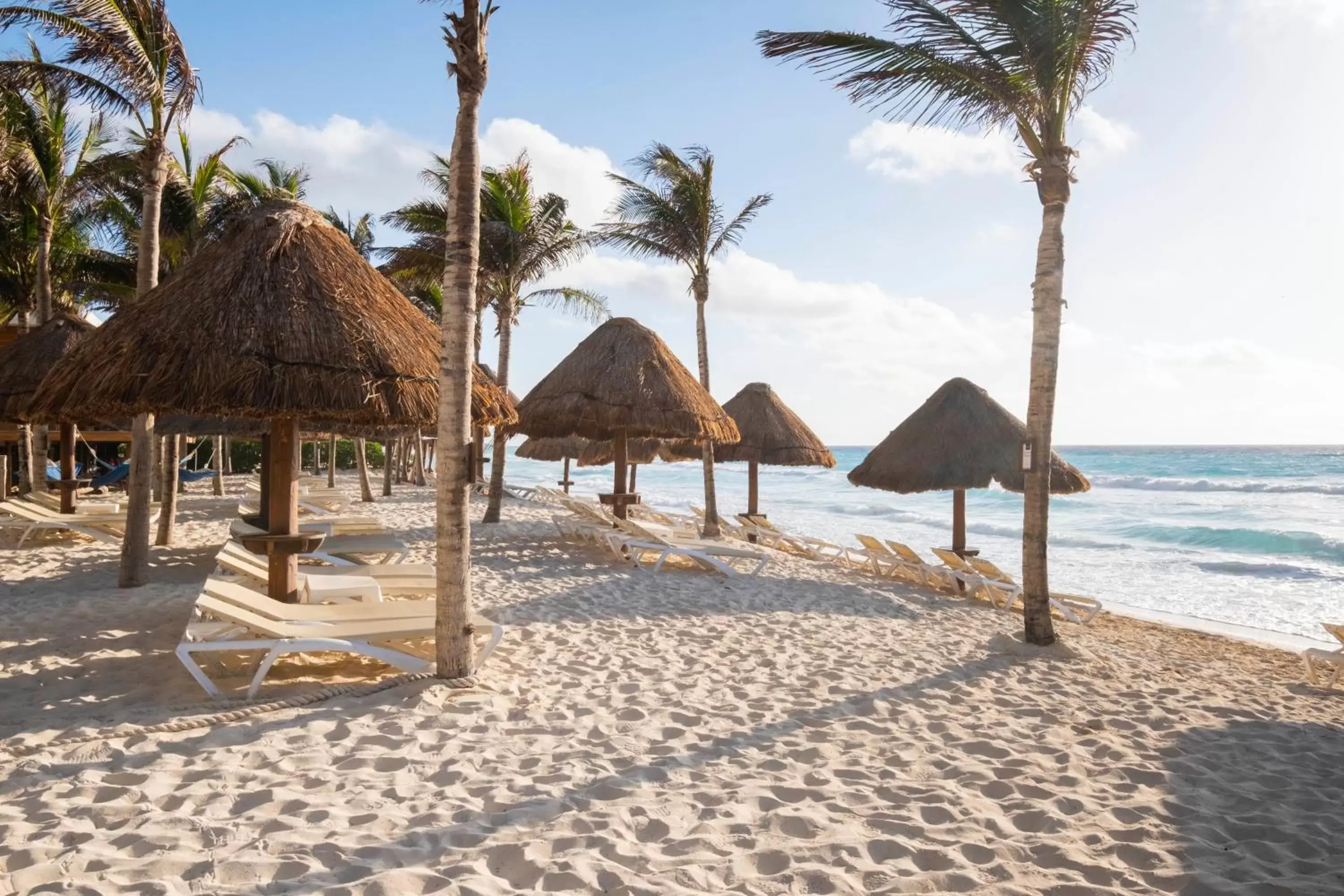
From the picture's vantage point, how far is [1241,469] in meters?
45.0

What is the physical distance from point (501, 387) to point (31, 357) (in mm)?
6135

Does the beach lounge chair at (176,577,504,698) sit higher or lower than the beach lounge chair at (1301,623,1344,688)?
higher

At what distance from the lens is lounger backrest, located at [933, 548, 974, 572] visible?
373 inches

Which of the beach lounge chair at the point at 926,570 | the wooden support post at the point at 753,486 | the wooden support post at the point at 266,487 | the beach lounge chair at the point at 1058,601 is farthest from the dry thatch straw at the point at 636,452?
the wooden support post at the point at 266,487

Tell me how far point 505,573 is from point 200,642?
14.2 feet

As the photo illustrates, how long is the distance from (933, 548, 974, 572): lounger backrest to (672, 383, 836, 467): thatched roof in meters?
5.07

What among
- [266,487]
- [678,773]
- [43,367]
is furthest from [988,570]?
[43,367]

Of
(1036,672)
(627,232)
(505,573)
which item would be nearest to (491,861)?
(1036,672)

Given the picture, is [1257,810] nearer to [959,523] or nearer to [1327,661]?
[1327,661]

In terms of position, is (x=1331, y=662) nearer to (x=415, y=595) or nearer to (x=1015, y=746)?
(x=1015, y=746)

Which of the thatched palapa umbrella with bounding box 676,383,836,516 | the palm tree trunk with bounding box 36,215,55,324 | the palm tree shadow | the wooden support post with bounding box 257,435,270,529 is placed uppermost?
the palm tree trunk with bounding box 36,215,55,324

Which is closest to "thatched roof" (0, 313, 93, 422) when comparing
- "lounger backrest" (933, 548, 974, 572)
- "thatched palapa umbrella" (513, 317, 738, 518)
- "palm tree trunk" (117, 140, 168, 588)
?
"palm tree trunk" (117, 140, 168, 588)

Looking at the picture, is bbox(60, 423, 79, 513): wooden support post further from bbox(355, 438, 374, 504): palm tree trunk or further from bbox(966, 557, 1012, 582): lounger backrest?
bbox(966, 557, 1012, 582): lounger backrest

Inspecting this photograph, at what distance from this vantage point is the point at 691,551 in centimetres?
891
